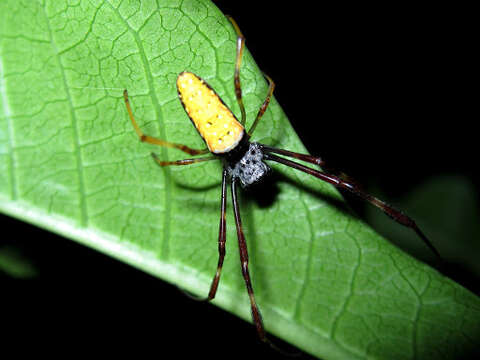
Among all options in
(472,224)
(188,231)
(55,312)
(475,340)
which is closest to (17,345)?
(55,312)

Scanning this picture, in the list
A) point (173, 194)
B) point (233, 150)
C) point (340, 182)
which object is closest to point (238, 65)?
point (233, 150)

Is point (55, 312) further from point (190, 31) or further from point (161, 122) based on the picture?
point (190, 31)

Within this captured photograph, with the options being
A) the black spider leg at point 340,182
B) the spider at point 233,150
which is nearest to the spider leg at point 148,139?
the spider at point 233,150

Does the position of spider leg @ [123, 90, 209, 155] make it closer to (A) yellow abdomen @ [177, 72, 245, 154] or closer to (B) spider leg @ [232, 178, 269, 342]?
(A) yellow abdomen @ [177, 72, 245, 154]

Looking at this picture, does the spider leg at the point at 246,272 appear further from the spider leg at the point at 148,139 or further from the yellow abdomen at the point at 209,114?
the spider leg at the point at 148,139

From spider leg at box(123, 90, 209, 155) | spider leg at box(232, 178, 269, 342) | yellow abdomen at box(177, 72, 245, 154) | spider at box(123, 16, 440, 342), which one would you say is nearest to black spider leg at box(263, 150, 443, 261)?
spider at box(123, 16, 440, 342)
